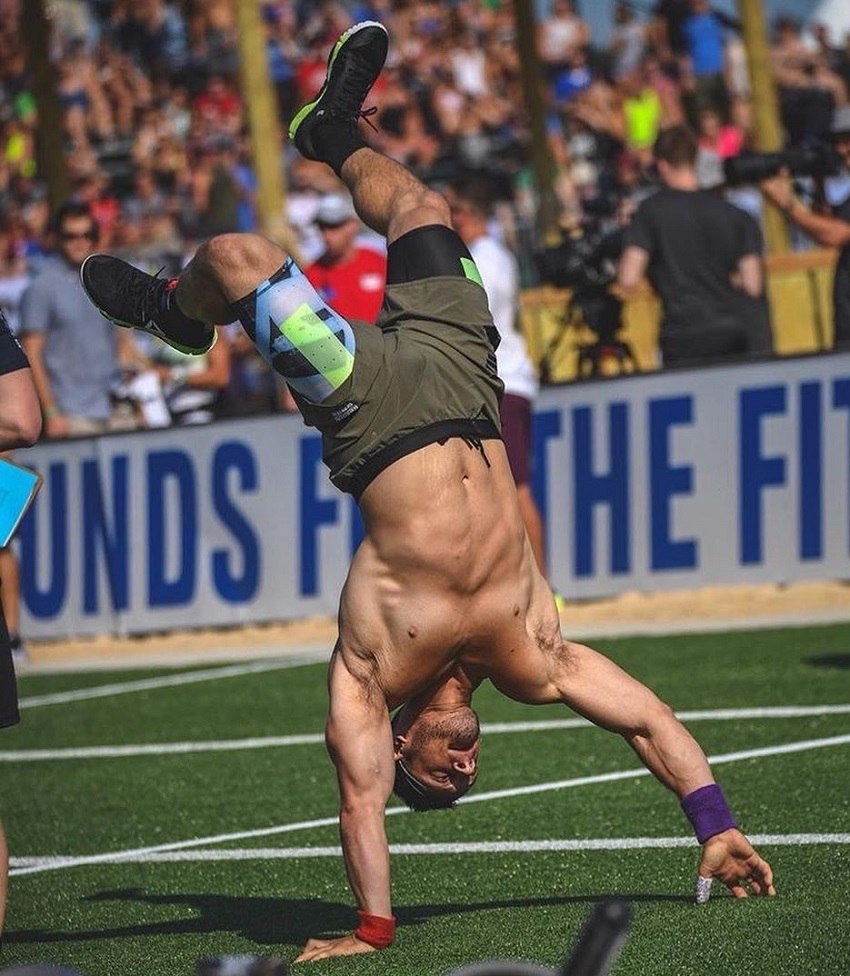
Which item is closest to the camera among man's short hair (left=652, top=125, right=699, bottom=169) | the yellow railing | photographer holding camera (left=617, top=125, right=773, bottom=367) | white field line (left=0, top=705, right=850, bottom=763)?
white field line (left=0, top=705, right=850, bottom=763)

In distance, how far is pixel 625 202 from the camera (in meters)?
15.4

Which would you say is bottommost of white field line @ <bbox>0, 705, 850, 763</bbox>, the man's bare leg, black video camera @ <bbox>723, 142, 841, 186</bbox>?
white field line @ <bbox>0, 705, 850, 763</bbox>

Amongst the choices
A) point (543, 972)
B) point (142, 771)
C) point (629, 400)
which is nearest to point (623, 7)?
point (629, 400)

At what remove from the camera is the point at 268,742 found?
9.10 m

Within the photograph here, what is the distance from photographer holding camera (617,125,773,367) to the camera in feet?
38.8

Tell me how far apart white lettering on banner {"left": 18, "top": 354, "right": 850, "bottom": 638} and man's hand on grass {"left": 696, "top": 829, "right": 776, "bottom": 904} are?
6207 millimetres

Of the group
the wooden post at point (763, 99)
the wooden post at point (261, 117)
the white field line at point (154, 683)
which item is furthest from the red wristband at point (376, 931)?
the wooden post at point (261, 117)

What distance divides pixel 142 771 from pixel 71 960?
314cm

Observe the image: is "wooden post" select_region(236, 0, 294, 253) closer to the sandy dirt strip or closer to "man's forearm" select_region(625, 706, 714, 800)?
the sandy dirt strip

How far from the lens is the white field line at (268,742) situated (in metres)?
8.53

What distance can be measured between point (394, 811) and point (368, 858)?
2.33m

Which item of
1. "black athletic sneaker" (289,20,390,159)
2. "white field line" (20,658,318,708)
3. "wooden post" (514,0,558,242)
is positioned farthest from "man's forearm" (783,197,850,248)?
"wooden post" (514,0,558,242)

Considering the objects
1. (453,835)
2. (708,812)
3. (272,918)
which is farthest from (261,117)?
(708,812)

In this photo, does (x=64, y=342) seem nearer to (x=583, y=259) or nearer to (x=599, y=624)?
(x=583, y=259)
